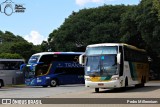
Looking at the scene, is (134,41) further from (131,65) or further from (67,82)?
(131,65)

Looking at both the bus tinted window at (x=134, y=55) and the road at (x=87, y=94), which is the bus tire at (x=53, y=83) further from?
the road at (x=87, y=94)

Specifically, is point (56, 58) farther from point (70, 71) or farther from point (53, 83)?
point (53, 83)

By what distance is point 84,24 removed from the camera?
66.7m

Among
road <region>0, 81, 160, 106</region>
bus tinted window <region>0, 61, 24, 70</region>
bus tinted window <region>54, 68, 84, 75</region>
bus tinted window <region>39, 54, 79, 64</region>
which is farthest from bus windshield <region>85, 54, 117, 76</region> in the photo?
bus tinted window <region>0, 61, 24, 70</region>

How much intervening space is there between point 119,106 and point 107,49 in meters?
12.9

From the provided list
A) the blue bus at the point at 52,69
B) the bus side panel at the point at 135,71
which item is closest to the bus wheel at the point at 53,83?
the blue bus at the point at 52,69

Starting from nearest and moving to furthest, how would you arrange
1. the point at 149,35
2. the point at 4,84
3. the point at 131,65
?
the point at 131,65 < the point at 4,84 < the point at 149,35

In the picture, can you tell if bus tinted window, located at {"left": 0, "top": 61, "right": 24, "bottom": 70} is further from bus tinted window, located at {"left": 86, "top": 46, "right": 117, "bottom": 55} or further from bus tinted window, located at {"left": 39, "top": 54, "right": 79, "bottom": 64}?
bus tinted window, located at {"left": 86, "top": 46, "right": 117, "bottom": 55}

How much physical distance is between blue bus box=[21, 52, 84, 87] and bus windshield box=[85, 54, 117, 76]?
44.3 feet

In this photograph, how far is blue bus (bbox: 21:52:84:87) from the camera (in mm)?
41781

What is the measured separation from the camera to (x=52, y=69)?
1660 inches

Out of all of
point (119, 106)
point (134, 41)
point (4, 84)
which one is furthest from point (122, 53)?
point (134, 41)

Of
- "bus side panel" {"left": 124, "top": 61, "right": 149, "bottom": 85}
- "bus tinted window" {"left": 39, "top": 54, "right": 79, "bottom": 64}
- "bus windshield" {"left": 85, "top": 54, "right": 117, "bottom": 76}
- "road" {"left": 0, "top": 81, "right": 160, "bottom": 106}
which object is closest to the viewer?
"road" {"left": 0, "top": 81, "right": 160, "bottom": 106}

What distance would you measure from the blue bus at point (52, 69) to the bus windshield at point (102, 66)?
13489 millimetres
